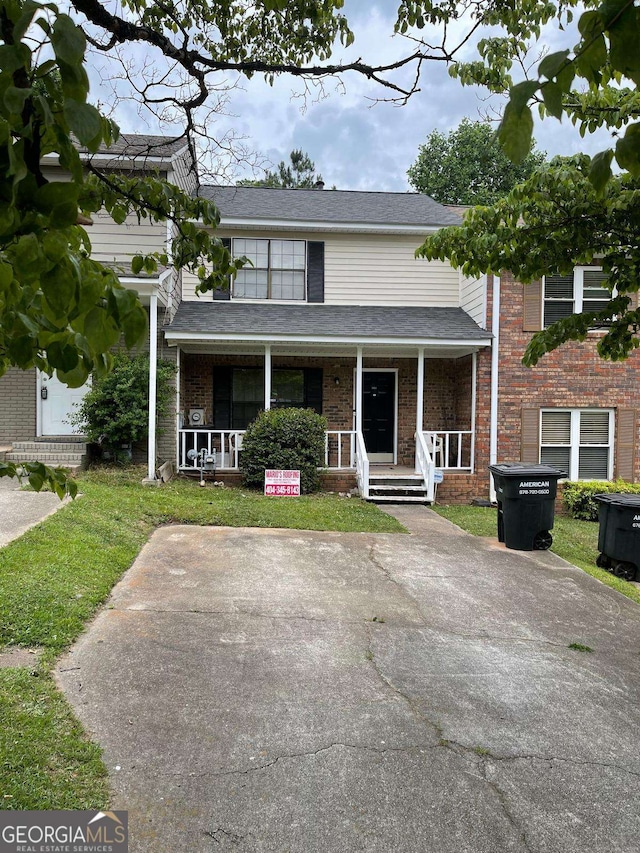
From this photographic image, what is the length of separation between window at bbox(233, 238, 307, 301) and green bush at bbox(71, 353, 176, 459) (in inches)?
139

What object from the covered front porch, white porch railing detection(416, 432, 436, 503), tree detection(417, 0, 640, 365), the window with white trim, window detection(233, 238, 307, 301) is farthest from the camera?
window detection(233, 238, 307, 301)

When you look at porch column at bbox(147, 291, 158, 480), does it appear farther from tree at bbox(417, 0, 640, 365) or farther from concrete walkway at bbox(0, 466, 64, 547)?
tree at bbox(417, 0, 640, 365)

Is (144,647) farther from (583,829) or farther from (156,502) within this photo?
(156,502)

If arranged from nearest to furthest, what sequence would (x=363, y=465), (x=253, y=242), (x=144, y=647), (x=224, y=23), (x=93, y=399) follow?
(x=144, y=647), (x=224, y=23), (x=93, y=399), (x=363, y=465), (x=253, y=242)

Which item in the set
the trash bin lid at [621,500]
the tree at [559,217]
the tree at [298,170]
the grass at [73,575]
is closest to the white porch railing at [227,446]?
the grass at [73,575]

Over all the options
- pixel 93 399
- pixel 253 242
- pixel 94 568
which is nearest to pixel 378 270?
pixel 253 242

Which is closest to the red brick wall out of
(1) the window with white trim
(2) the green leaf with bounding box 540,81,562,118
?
(1) the window with white trim

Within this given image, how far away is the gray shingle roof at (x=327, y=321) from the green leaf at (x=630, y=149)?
1020cm

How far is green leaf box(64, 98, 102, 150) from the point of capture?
41.2 inches

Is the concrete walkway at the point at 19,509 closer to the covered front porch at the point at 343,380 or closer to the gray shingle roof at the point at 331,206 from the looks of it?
the covered front porch at the point at 343,380

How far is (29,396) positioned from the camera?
11.6 m

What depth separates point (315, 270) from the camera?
43.9 ft

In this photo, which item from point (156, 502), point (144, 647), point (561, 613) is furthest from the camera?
point (156, 502)

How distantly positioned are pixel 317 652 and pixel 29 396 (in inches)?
387
